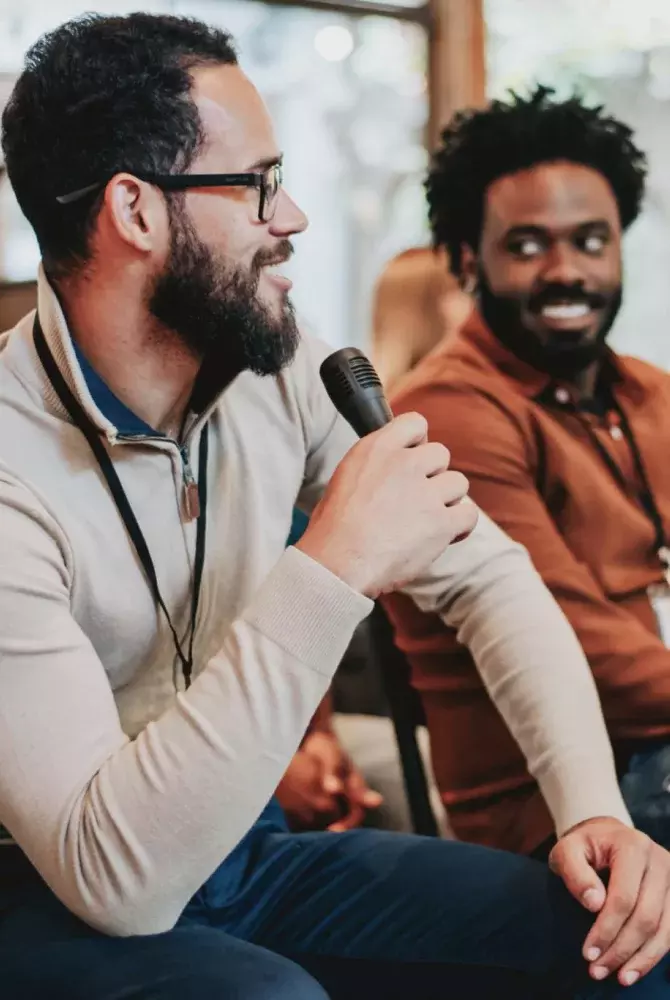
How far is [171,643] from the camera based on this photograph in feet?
3.35

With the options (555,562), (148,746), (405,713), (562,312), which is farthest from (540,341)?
(148,746)

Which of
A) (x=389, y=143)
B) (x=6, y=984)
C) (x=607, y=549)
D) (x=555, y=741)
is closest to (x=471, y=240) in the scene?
(x=607, y=549)

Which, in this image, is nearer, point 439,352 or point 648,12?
point 439,352

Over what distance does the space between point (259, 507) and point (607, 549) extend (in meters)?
0.51

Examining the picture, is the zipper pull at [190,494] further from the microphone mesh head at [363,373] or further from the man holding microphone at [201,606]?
the microphone mesh head at [363,373]

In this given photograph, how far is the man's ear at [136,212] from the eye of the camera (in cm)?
97

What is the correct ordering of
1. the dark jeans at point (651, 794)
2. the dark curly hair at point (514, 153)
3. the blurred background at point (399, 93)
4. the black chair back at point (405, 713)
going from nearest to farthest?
1. the dark jeans at point (651, 794)
2. the black chair back at point (405, 713)
3. the dark curly hair at point (514, 153)
4. the blurred background at point (399, 93)

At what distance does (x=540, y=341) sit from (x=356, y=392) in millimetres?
603

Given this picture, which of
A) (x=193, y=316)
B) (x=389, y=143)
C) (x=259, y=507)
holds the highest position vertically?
(x=389, y=143)

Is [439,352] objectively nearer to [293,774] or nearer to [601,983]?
[293,774]

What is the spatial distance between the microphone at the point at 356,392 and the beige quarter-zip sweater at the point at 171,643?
132 mm

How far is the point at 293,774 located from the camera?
63.5 inches

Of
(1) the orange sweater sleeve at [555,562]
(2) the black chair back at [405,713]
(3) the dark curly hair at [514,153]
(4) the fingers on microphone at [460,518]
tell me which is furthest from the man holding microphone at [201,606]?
(3) the dark curly hair at [514,153]

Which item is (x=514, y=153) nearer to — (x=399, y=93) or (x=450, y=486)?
(x=450, y=486)
